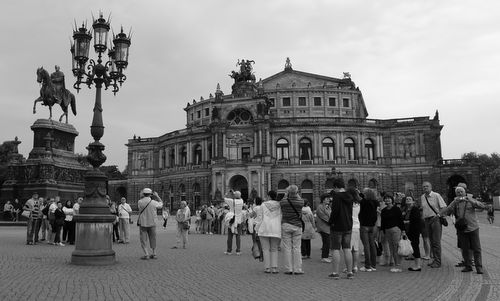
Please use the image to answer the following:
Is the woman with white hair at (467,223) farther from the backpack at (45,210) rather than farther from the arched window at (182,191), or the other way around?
the arched window at (182,191)

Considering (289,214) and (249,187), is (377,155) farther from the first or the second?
(289,214)

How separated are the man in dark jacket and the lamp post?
589 centimetres

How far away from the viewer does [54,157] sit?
79.5 ft

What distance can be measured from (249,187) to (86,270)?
4487cm

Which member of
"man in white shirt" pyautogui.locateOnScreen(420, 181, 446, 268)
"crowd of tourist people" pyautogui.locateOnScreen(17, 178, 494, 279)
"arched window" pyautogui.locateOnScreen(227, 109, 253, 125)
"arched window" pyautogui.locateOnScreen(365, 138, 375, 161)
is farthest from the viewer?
"arched window" pyautogui.locateOnScreen(227, 109, 253, 125)

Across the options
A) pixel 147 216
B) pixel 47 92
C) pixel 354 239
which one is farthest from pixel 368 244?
pixel 47 92

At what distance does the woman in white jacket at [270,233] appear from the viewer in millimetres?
10820

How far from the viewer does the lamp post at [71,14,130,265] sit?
11.7m

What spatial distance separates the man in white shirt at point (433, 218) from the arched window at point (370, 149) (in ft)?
160

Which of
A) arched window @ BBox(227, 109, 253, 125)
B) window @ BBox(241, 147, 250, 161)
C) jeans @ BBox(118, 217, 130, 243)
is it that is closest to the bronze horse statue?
jeans @ BBox(118, 217, 130, 243)

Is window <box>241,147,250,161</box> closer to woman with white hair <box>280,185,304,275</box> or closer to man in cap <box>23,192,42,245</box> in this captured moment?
man in cap <box>23,192,42,245</box>

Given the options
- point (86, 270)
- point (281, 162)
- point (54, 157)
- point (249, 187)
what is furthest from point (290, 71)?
point (86, 270)

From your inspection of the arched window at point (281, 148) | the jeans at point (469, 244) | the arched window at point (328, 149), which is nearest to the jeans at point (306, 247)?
the jeans at point (469, 244)

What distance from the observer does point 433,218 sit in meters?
11.8
